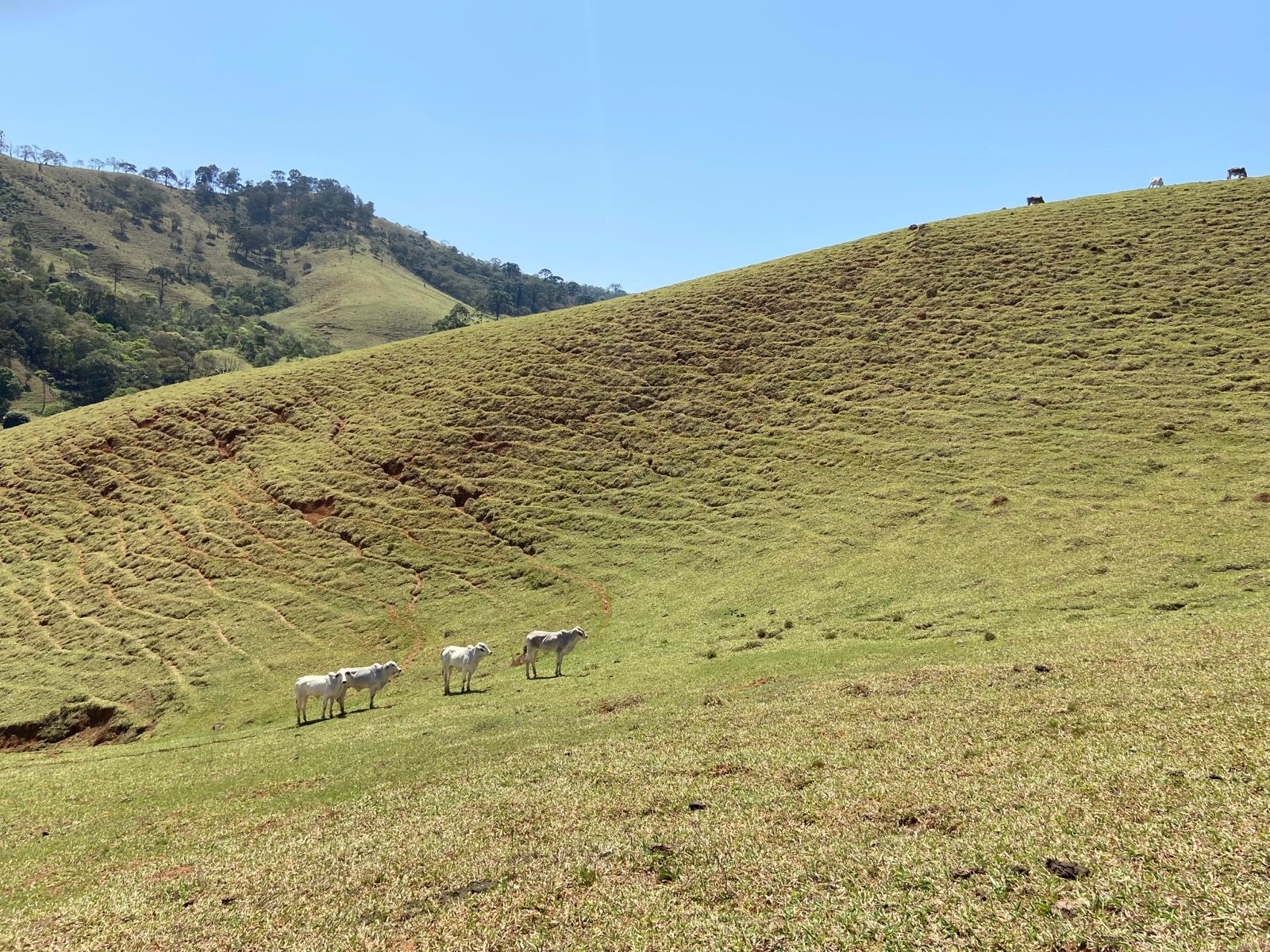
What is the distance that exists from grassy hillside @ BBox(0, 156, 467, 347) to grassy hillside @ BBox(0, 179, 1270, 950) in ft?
400

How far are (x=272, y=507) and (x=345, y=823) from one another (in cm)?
3090

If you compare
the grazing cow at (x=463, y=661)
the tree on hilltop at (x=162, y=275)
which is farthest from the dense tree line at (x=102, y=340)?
the grazing cow at (x=463, y=661)

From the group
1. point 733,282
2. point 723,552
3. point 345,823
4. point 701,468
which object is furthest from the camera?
point 733,282

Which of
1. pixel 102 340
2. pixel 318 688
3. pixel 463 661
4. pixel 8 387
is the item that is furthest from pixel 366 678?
pixel 102 340

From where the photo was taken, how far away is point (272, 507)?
125 feet

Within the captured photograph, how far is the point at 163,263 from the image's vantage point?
597 ft

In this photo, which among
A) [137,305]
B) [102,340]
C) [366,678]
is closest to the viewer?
[366,678]

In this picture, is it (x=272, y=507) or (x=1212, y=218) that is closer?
(x=272, y=507)

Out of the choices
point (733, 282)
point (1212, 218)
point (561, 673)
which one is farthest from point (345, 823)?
point (1212, 218)

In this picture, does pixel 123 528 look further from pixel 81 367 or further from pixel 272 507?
pixel 81 367

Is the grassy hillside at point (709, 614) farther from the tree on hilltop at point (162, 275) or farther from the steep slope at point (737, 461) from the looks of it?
the tree on hilltop at point (162, 275)

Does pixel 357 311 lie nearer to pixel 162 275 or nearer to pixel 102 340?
pixel 162 275

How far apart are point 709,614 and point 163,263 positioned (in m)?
202

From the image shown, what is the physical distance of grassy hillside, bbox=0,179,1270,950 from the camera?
24.6ft
